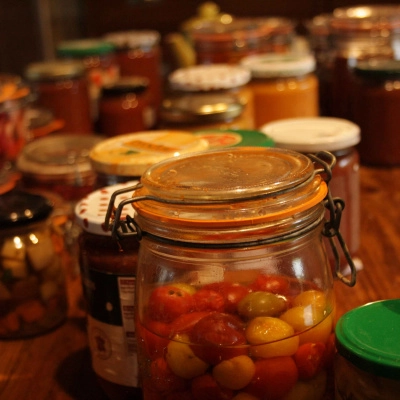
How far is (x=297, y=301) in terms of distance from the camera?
0.58 meters

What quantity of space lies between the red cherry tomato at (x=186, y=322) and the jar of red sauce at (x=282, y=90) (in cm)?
79

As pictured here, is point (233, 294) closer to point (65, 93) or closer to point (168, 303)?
point (168, 303)

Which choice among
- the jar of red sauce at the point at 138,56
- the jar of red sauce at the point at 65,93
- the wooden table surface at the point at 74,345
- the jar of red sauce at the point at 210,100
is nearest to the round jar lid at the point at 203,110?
the jar of red sauce at the point at 210,100

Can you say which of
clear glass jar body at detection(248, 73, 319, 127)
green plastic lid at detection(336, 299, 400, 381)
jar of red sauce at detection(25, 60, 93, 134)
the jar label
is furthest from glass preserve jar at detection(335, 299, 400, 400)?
jar of red sauce at detection(25, 60, 93, 134)

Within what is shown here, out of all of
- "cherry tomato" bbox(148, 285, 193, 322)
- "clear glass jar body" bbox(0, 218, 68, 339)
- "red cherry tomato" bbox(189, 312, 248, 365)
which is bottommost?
"clear glass jar body" bbox(0, 218, 68, 339)

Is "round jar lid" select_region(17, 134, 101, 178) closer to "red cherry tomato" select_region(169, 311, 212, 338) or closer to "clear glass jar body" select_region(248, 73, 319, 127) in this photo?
"clear glass jar body" select_region(248, 73, 319, 127)

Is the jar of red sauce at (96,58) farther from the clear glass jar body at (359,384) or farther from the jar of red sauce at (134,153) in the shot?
the clear glass jar body at (359,384)

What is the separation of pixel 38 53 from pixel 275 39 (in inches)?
40.8

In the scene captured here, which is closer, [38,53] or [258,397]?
[258,397]

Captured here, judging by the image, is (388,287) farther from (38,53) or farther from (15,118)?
(38,53)

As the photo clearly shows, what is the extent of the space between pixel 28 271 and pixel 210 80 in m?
0.50

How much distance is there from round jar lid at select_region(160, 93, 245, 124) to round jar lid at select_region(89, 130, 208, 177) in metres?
0.20

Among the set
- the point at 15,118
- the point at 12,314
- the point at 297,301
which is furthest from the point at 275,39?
the point at 297,301

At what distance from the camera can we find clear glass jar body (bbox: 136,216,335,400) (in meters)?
0.55
